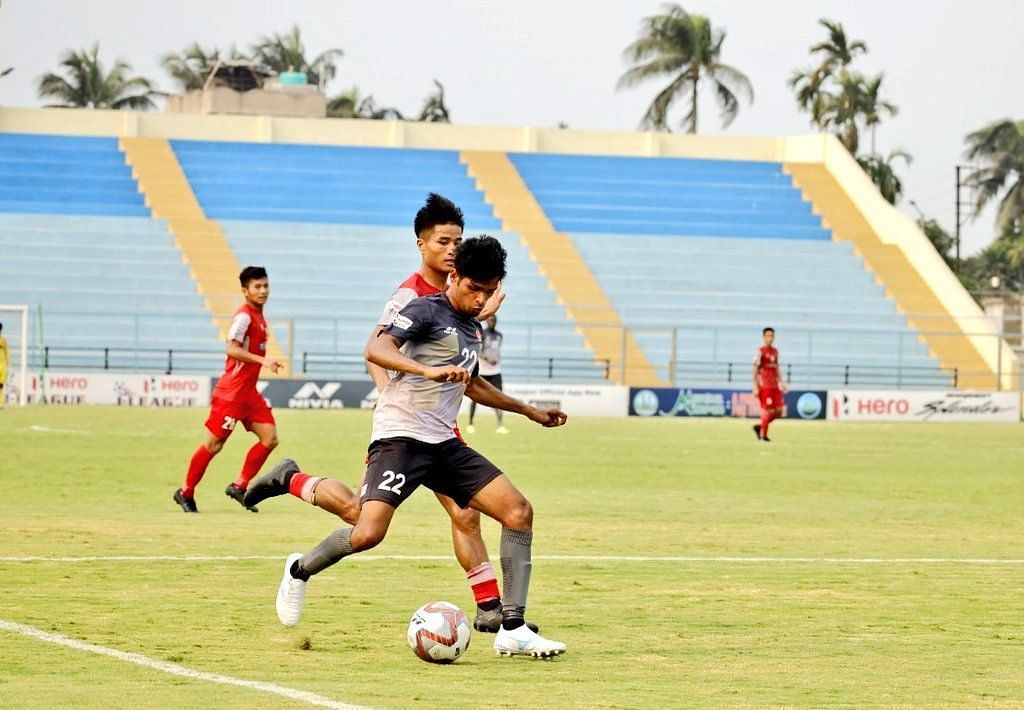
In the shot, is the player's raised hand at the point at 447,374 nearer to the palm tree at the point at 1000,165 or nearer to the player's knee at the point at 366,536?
the player's knee at the point at 366,536

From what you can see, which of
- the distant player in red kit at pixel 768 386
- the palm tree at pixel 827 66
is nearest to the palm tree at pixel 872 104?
the palm tree at pixel 827 66

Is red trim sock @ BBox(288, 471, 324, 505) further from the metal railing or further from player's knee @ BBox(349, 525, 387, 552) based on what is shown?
the metal railing

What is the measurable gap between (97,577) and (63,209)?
4654cm

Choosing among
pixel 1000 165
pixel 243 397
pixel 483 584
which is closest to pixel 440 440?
pixel 483 584

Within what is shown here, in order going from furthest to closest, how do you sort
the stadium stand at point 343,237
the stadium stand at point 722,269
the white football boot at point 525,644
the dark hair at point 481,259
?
the stadium stand at point 722,269
the stadium stand at point 343,237
the dark hair at point 481,259
the white football boot at point 525,644

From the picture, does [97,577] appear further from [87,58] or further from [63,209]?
[87,58]

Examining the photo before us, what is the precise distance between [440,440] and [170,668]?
1684 millimetres

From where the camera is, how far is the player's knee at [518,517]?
8672 millimetres

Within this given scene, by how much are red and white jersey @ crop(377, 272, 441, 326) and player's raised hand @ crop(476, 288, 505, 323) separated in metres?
0.29

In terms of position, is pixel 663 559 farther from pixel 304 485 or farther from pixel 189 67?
pixel 189 67

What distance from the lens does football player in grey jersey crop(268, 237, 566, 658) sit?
→ 8508mm

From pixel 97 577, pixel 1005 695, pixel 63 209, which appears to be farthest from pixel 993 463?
pixel 63 209

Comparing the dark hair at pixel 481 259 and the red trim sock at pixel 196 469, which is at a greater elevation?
the dark hair at pixel 481 259

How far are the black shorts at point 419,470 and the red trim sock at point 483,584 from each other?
42 centimetres
